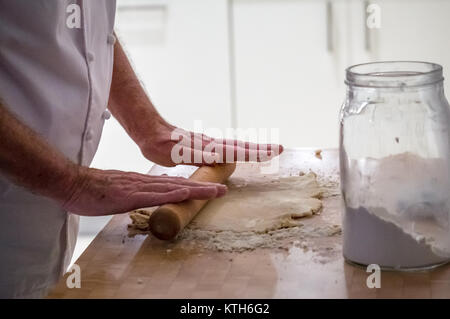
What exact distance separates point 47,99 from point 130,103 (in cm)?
25

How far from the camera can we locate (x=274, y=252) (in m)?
0.96

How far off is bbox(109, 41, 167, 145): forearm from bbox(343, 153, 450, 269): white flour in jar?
52 cm

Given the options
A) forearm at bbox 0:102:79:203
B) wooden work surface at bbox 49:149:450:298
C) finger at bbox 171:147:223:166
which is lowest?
wooden work surface at bbox 49:149:450:298

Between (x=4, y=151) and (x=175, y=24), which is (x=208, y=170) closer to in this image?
(x=4, y=151)

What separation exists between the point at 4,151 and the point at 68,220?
0.24m

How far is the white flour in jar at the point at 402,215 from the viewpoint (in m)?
0.88

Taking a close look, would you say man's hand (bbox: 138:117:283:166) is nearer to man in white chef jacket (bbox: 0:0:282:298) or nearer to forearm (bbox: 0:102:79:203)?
man in white chef jacket (bbox: 0:0:282:298)

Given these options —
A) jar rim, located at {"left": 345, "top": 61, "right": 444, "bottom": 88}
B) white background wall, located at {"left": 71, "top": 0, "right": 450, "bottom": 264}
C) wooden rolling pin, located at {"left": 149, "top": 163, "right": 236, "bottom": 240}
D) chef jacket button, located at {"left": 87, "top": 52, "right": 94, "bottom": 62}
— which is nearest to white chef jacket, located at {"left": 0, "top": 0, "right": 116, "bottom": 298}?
chef jacket button, located at {"left": 87, "top": 52, "right": 94, "bottom": 62}

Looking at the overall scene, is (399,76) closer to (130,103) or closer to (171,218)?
(171,218)

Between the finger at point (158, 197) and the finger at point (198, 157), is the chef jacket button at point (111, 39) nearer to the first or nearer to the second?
the finger at point (198, 157)

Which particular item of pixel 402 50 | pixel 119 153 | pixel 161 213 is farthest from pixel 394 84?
pixel 119 153

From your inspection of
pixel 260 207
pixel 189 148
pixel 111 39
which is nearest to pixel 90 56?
pixel 111 39

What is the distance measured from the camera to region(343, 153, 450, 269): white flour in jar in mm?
878

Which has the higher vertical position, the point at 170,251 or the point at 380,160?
the point at 380,160
